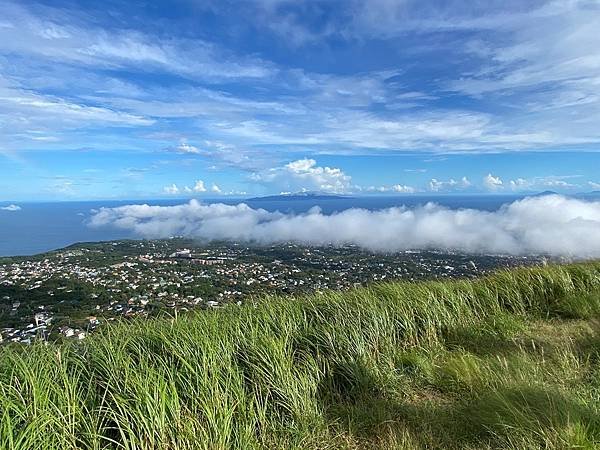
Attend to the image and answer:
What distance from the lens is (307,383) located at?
11.4 feet

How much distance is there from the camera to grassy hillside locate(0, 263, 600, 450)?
256cm

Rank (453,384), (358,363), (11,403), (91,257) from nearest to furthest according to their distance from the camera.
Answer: (11,403), (453,384), (358,363), (91,257)

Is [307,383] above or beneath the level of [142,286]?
above

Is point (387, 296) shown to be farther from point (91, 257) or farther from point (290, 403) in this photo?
point (91, 257)

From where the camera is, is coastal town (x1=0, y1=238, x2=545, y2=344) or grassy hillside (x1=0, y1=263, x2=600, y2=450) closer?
grassy hillside (x1=0, y1=263, x2=600, y2=450)

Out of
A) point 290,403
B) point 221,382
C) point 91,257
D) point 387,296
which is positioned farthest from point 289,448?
point 91,257

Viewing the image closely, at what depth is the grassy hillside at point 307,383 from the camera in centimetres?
256

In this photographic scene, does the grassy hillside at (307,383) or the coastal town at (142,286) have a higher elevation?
the grassy hillside at (307,383)

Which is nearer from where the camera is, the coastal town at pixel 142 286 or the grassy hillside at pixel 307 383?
the grassy hillside at pixel 307 383

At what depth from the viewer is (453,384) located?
361 centimetres

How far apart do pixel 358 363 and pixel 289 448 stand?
1347 millimetres

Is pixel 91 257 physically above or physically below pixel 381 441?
below

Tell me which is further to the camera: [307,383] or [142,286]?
[142,286]

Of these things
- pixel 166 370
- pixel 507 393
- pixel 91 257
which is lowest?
pixel 91 257
